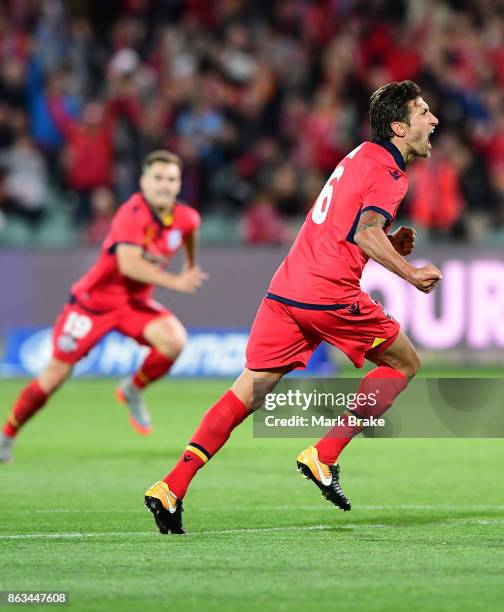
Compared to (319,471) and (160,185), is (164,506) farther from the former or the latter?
(160,185)

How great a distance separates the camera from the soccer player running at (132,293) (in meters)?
10.5

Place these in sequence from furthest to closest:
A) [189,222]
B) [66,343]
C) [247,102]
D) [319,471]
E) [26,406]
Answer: [247,102] → [189,222] → [66,343] → [26,406] → [319,471]

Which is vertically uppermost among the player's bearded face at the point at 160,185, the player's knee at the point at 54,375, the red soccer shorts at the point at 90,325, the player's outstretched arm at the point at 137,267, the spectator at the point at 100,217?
the spectator at the point at 100,217

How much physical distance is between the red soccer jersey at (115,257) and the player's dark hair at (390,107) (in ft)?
12.7

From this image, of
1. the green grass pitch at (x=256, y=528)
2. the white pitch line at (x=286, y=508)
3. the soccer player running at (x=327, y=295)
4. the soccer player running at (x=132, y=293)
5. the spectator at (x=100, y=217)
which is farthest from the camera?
the spectator at (x=100, y=217)

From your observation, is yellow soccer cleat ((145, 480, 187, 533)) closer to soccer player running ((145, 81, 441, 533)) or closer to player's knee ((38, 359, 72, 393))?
soccer player running ((145, 81, 441, 533))

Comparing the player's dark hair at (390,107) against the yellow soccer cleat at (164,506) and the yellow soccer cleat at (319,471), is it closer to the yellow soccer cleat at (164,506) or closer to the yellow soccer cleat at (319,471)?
the yellow soccer cleat at (319,471)

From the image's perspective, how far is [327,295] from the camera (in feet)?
23.5

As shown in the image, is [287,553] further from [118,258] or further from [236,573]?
[118,258]

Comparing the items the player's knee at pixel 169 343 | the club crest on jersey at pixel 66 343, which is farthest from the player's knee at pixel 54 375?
the player's knee at pixel 169 343

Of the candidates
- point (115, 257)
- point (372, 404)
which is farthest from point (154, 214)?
point (372, 404)

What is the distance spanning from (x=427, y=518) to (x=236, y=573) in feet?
6.33

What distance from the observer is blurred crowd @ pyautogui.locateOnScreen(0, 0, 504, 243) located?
61.4ft

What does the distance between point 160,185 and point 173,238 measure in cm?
43
